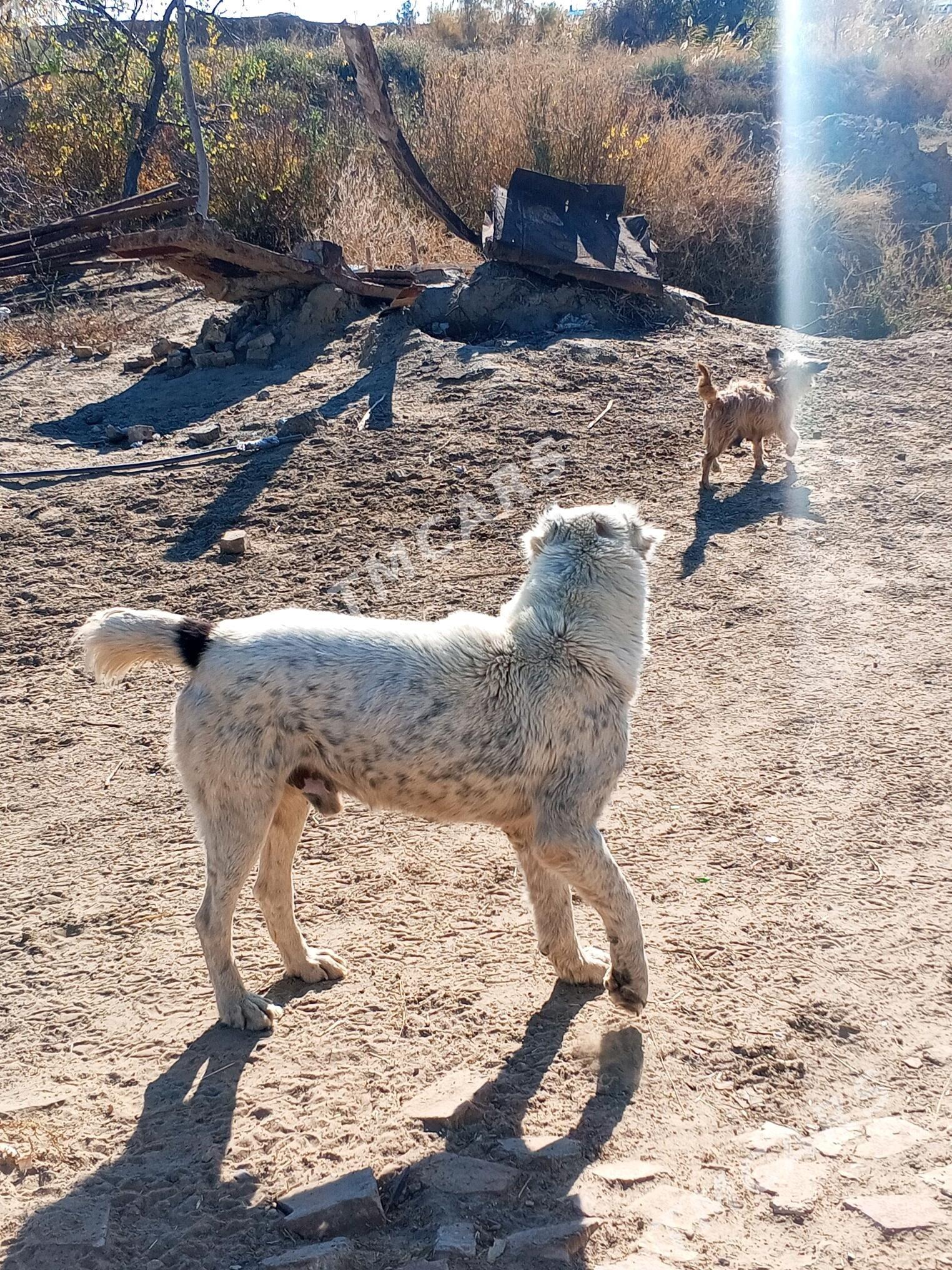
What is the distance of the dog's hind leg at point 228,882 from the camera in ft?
12.2

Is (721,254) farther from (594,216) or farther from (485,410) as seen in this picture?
(485,410)

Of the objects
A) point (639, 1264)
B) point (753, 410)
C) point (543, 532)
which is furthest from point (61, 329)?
point (639, 1264)

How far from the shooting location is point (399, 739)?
146 inches

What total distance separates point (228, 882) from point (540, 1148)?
1332 millimetres

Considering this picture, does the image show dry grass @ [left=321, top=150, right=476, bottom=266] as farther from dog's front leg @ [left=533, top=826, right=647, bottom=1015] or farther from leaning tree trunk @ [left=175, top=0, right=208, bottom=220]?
dog's front leg @ [left=533, top=826, right=647, bottom=1015]

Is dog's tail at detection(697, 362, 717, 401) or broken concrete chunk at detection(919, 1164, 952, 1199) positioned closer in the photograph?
broken concrete chunk at detection(919, 1164, 952, 1199)

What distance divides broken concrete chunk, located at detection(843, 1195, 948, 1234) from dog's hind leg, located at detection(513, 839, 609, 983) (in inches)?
50.9

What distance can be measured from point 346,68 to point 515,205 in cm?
1721

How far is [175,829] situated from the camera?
521cm

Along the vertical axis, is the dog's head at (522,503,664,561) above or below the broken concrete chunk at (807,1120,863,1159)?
above

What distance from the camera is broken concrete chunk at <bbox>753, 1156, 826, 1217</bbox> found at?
9.89 ft

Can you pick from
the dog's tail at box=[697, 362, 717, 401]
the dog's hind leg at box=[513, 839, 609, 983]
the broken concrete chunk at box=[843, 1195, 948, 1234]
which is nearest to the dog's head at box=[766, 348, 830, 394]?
the dog's tail at box=[697, 362, 717, 401]

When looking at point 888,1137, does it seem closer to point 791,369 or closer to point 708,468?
point 708,468

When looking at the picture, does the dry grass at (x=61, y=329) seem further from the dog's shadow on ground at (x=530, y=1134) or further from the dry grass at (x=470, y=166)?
the dog's shadow on ground at (x=530, y=1134)
